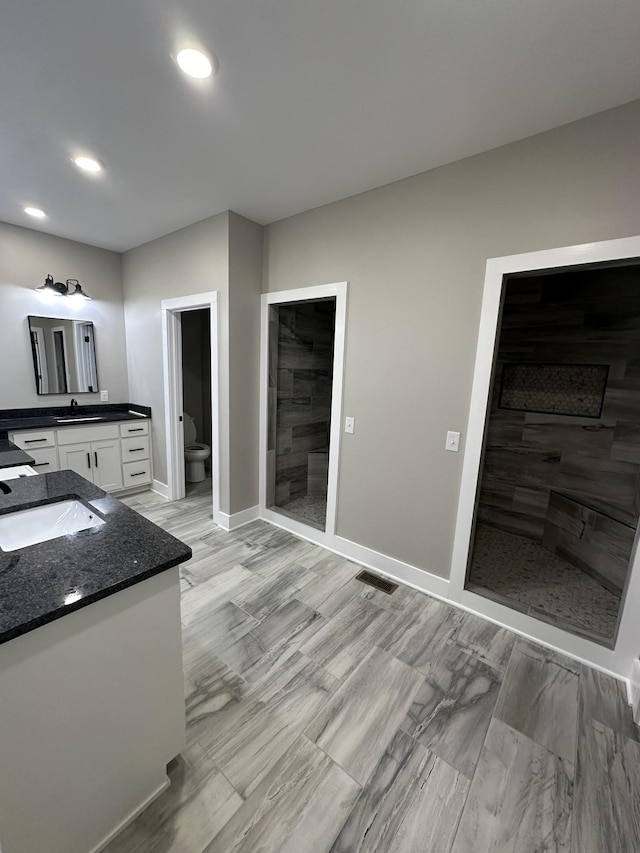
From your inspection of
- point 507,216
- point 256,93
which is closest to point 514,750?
point 507,216

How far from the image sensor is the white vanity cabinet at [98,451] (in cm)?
313

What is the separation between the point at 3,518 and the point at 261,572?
1592 mm

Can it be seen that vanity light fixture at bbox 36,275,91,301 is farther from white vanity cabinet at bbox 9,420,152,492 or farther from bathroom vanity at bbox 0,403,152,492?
white vanity cabinet at bbox 9,420,152,492

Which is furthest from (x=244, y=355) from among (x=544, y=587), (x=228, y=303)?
(x=544, y=587)

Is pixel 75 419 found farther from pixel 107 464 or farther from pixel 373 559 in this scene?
pixel 373 559

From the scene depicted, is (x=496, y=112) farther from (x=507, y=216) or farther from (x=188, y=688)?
(x=188, y=688)

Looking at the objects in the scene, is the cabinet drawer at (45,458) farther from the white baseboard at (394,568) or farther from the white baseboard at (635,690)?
the white baseboard at (635,690)

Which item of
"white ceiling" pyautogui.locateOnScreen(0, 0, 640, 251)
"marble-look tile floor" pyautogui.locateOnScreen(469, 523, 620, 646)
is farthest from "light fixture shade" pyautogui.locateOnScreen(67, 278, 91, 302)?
"marble-look tile floor" pyautogui.locateOnScreen(469, 523, 620, 646)

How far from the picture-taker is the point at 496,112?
5.27 feet

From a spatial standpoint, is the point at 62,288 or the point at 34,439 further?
the point at 62,288

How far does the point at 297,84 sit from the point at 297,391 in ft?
7.81

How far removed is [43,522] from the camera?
1.48 meters

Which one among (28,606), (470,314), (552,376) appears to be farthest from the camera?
(552,376)

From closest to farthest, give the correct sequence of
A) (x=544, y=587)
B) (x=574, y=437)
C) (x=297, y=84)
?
(x=297, y=84), (x=544, y=587), (x=574, y=437)
